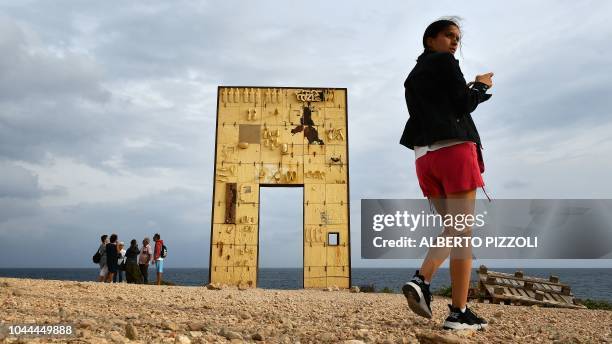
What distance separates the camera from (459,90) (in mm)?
3326

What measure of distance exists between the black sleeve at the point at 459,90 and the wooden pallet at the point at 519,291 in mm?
6913

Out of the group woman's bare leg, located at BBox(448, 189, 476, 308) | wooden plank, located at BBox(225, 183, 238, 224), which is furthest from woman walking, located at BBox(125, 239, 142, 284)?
woman's bare leg, located at BBox(448, 189, 476, 308)

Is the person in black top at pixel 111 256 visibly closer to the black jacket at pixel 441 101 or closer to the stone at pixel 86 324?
the stone at pixel 86 324

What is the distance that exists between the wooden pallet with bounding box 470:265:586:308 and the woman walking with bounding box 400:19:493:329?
21.4ft

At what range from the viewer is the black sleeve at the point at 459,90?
3.32 m

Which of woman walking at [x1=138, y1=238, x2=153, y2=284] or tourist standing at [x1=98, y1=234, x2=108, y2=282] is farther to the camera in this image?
woman walking at [x1=138, y1=238, x2=153, y2=284]

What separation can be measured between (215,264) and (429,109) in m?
10.6

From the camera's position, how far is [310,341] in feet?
9.35

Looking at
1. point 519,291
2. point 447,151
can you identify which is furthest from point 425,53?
point 519,291

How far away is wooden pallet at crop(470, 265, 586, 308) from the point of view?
9.15 metres

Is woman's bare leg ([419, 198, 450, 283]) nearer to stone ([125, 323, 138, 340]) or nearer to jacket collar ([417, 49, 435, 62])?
jacket collar ([417, 49, 435, 62])

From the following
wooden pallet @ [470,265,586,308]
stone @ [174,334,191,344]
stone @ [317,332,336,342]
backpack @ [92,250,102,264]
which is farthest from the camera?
backpack @ [92,250,102,264]

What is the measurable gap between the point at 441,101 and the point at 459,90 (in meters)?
0.15

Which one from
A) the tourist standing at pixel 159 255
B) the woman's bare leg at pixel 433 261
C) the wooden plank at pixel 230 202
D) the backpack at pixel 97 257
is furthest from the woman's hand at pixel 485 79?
the backpack at pixel 97 257
